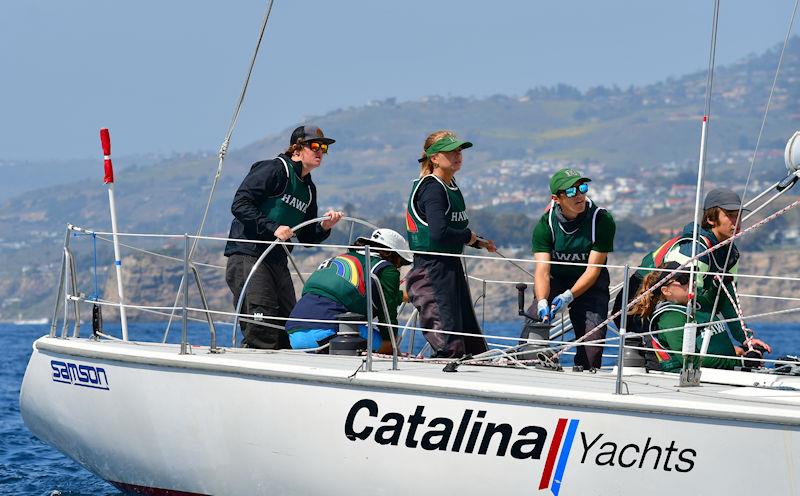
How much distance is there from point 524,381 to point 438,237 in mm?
1242

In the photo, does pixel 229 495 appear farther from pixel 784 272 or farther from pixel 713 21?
pixel 784 272

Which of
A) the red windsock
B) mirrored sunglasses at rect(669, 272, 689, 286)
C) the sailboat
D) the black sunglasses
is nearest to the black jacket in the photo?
the sailboat

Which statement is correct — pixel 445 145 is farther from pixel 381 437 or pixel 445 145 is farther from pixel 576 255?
pixel 381 437

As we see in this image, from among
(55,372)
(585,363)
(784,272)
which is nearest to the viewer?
(585,363)

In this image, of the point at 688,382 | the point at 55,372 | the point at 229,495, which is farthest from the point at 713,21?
the point at 55,372

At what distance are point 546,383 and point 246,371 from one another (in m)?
1.78

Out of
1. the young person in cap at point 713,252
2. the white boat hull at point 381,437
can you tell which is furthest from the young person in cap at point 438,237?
the young person in cap at point 713,252

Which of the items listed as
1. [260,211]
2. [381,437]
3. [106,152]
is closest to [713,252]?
[381,437]

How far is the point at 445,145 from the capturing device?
8469 millimetres

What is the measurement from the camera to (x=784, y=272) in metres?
126

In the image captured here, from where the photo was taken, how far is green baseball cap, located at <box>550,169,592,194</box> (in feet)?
26.9

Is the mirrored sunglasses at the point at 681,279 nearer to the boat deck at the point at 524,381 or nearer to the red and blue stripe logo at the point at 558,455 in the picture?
the boat deck at the point at 524,381

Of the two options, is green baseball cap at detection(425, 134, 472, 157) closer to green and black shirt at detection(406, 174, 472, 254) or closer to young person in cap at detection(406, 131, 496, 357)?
young person in cap at detection(406, 131, 496, 357)

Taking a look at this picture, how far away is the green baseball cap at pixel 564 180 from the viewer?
26.9ft
